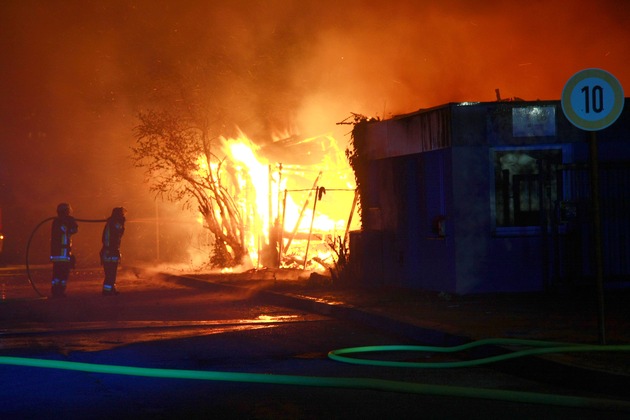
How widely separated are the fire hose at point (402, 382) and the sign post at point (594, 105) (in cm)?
Result: 96

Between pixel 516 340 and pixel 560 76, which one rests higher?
pixel 560 76

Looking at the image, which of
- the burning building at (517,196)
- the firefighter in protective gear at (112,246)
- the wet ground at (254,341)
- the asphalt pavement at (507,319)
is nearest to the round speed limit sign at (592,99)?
the asphalt pavement at (507,319)

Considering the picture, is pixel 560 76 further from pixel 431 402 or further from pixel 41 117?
pixel 41 117

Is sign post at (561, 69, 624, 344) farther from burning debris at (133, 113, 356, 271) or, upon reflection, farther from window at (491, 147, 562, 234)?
burning debris at (133, 113, 356, 271)

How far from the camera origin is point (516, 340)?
8258 millimetres

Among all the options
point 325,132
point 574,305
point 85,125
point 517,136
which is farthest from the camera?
point 85,125

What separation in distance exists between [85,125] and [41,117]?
255cm

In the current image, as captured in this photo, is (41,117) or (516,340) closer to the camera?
(516,340)

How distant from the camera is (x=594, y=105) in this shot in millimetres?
8062

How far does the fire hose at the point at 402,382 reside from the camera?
20.2 ft

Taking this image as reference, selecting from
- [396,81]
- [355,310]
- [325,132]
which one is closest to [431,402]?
[355,310]

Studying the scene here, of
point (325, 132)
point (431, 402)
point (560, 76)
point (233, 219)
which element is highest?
point (560, 76)

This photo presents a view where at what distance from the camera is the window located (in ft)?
43.2

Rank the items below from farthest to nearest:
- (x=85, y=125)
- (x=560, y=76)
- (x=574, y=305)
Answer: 1. (x=85, y=125)
2. (x=560, y=76)
3. (x=574, y=305)
